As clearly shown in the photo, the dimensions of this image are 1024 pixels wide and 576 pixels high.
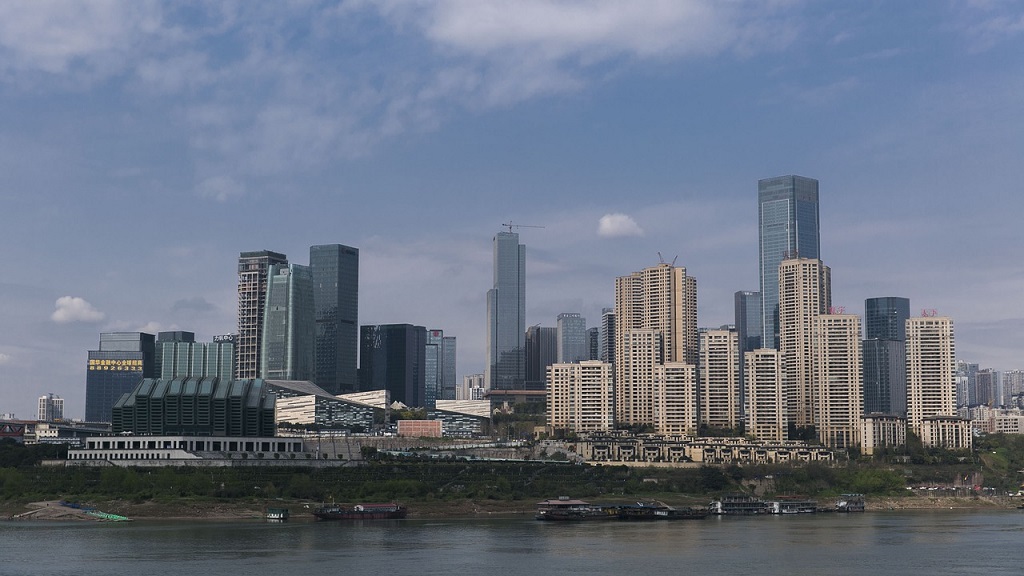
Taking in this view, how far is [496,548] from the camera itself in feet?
441

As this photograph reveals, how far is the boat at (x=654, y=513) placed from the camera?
189m

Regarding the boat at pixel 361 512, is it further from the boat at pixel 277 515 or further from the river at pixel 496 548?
the river at pixel 496 548

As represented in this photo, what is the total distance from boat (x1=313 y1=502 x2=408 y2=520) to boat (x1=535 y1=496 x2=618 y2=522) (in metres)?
18.9

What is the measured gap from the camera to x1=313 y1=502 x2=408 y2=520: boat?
177 metres

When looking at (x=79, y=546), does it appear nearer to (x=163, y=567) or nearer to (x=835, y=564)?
(x=163, y=567)

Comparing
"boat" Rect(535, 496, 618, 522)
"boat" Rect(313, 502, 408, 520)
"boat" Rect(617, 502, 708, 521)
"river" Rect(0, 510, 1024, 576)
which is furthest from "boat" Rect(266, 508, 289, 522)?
"boat" Rect(617, 502, 708, 521)

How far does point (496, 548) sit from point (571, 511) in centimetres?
5095

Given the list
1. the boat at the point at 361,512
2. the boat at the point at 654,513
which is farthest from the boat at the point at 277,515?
the boat at the point at 654,513

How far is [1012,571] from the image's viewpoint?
390 feet

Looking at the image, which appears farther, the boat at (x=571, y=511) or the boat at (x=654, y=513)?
the boat at (x=654, y=513)

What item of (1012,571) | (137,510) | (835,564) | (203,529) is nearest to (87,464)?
(137,510)

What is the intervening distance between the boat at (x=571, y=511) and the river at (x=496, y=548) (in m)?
7.60

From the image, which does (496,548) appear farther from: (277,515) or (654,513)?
(654,513)

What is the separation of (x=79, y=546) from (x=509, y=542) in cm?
4207
